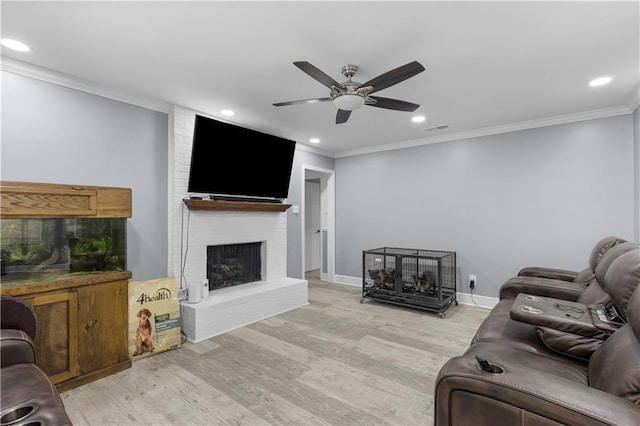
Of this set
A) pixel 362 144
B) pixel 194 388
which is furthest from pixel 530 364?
pixel 362 144

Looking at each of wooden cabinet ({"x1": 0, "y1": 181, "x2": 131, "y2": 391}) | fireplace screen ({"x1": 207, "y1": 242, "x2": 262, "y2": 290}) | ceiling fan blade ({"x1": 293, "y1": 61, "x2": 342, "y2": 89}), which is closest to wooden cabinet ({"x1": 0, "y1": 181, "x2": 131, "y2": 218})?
wooden cabinet ({"x1": 0, "y1": 181, "x2": 131, "y2": 391})

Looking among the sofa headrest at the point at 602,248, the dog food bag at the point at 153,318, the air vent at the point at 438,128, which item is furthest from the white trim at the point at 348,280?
the sofa headrest at the point at 602,248

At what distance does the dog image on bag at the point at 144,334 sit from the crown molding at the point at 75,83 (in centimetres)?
204

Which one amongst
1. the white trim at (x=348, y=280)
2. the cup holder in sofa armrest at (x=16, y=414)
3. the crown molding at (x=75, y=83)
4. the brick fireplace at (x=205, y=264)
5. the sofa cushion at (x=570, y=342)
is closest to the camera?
the cup holder in sofa armrest at (x=16, y=414)

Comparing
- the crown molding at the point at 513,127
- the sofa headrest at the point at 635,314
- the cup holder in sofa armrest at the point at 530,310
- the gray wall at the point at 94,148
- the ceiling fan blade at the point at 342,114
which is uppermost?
the crown molding at the point at 513,127

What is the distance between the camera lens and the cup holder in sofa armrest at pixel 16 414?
1.08 metres

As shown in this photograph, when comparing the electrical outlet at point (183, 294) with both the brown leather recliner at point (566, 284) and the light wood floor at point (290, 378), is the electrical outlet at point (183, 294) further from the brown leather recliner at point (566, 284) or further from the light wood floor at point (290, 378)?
the brown leather recliner at point (566, 284)

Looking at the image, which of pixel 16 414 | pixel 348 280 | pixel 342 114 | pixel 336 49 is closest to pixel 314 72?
pixel 336 49

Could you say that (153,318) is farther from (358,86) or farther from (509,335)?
(509,335)

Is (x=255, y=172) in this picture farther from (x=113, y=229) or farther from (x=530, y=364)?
(x=530, y=364)

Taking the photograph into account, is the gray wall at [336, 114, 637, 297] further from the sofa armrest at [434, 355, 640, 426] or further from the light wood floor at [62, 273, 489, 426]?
the sofa armrest at [434, 355, 640, 426]

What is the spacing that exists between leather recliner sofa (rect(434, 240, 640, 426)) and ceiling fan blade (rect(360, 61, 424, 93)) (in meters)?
1.54

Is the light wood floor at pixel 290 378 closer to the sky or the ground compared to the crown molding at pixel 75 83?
closer to the ground

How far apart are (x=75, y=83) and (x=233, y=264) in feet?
8.17
